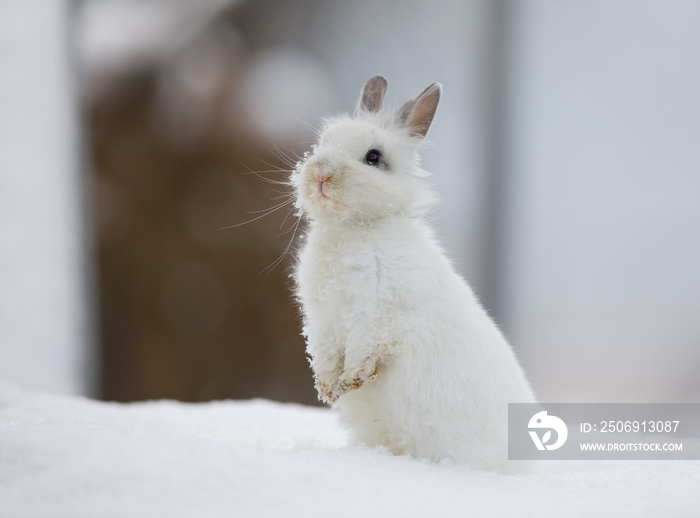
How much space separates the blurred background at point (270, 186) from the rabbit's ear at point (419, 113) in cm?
95

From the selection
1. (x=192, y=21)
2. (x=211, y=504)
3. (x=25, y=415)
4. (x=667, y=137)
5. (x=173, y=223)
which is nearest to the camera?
(x=211, y=504)

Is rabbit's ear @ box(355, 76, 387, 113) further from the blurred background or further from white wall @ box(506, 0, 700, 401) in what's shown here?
white wall @ box(506, 0, 700, 401)

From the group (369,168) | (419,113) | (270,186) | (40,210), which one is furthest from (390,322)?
(40,210)

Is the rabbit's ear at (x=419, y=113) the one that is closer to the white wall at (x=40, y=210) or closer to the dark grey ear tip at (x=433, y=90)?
the dark grey ear tip at (x=433, y=90)

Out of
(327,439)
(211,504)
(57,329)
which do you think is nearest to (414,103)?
(327,439)

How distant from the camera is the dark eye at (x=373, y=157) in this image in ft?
3.23

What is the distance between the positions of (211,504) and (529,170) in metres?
1.92

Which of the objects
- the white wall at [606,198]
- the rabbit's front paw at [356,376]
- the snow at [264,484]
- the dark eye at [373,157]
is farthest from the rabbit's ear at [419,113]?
the white wall at [606,198]

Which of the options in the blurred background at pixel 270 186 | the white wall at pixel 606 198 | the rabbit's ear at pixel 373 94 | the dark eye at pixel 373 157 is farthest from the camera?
the blurred background at pixel 270 186

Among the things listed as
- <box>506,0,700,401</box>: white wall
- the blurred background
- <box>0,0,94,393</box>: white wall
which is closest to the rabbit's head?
the blurred background

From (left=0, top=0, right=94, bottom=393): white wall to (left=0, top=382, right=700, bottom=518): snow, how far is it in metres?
1.45

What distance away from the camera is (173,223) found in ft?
7.18

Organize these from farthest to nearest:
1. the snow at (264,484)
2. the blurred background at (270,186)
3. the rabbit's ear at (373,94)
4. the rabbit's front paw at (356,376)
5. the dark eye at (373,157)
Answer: the blurred background at (270,186) < the rabbit's ear at (373,94) < the dark eye at (373,157) < the rabbit's front paw at (356,376) < the snow at (264,484)

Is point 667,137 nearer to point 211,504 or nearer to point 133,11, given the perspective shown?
point 211,504
